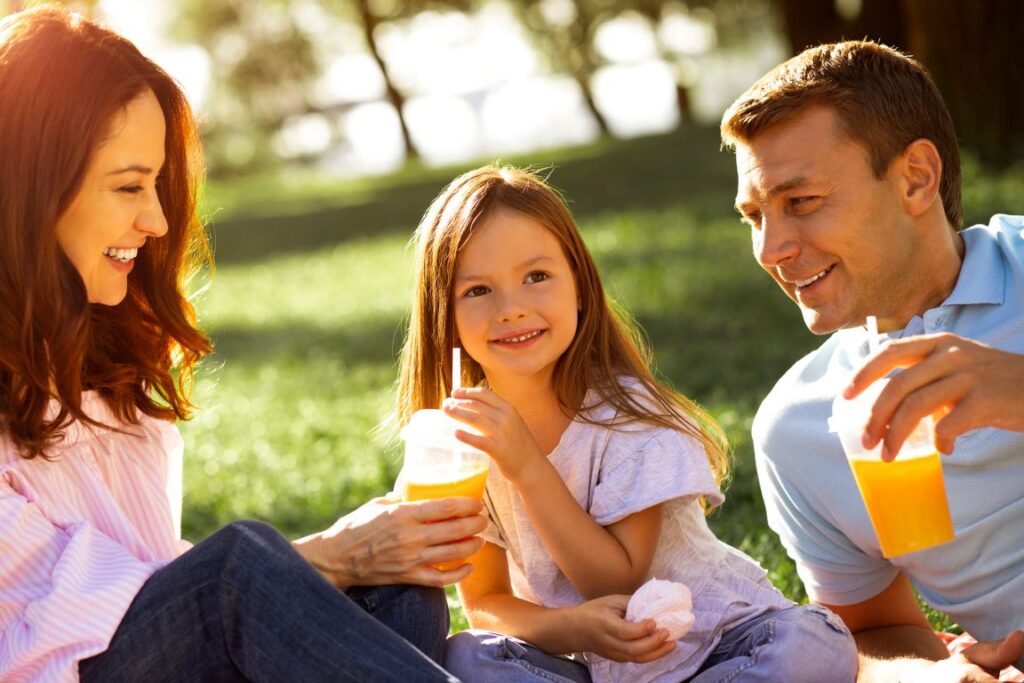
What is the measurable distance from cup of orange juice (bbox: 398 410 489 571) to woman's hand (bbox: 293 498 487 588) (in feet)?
0.13

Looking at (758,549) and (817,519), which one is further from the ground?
(817,519)

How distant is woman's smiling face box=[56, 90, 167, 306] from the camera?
301 centimetres

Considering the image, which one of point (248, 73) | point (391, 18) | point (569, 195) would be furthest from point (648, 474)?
point (248, 73)

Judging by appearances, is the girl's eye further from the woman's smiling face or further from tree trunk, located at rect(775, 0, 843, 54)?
tree trunk, located at rect(775, 0, 843, 54)

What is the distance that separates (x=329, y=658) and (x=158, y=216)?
3.91 feet

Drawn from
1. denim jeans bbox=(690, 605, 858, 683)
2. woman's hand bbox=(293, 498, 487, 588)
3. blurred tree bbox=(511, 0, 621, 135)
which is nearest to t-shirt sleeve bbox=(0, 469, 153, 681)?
woman's hand bbox=(293, 498, 487, 588)

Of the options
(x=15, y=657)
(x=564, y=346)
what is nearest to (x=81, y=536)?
(x=15, y=657)

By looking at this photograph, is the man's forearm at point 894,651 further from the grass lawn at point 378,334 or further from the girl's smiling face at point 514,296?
the girl's smiling face at point 514,296

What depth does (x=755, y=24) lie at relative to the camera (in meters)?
38.4

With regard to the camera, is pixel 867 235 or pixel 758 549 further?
pixel 758 549

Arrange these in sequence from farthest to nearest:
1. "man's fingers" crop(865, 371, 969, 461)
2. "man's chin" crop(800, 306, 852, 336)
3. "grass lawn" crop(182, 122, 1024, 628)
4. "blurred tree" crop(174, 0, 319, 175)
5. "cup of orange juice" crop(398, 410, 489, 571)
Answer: "blurred tree" crop(174, 0, 319, 175) → "grass lawn" crop(182, 122, 1024, 628) → "man's chin" crop(800, 306, 852, 336) → "cup of orange juice" crop(398, 410, 489, 571) → "man's fingers" crop(865, 371, 969, 461)

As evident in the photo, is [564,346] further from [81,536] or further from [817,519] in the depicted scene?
[81,536]

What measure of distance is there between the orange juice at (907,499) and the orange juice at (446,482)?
82 centimetres

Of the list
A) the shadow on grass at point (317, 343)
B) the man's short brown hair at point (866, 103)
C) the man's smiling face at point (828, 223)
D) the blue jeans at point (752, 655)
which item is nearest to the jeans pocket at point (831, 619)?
A: the blue jeans at point (752, 655)
